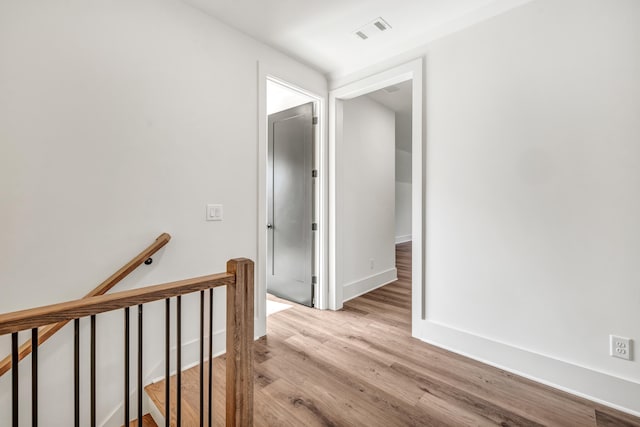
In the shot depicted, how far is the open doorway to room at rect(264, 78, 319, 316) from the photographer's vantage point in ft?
10.5

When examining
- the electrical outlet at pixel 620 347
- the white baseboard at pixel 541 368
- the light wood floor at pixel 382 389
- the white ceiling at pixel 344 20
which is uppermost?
the white ceiling at pixel 344 20

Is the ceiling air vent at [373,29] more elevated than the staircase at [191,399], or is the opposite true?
the ceiling air vent at [373,29]

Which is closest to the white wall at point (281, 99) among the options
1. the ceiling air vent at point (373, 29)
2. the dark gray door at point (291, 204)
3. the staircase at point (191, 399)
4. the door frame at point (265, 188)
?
the dark gray door at point (291, 204)

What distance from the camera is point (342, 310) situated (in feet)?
10.5

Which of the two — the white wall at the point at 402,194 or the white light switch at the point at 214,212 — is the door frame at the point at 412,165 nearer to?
the white light switch at the point at 214,212

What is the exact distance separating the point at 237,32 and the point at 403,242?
7.55 meters

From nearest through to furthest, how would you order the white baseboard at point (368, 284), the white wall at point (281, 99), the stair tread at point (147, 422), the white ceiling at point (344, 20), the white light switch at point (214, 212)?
the stair tread at point (147, 422) → the white ceiling at point (344, 20) → the white light switch at point (214, 212) → the white wall at point (281, 99) → the white baseboard at point (368, 284)

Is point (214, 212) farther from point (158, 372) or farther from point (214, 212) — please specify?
point (158, 372)

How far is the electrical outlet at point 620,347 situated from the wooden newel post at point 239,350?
2.06 m

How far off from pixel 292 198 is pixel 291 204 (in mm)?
73

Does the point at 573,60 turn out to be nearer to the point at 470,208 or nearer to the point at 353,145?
the point at 470,208

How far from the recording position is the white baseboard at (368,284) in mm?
3500

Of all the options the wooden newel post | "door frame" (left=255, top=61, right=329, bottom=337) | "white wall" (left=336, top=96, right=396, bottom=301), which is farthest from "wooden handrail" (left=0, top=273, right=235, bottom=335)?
"white wall" (left=336, top=96, right=396, bottom=301)

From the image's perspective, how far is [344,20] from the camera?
226 cm
